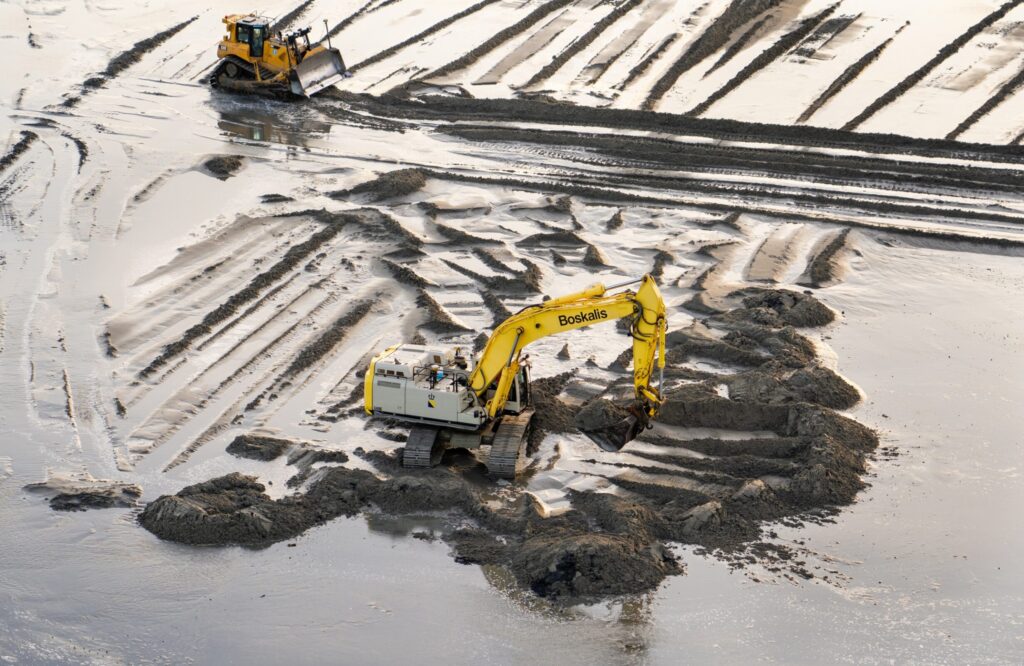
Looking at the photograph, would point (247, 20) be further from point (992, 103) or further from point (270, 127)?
point (992, 103)

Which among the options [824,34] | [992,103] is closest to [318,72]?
[824,34]

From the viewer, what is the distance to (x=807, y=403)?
1677cm

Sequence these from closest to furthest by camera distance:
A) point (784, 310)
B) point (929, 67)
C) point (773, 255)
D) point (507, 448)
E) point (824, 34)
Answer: point (507, 448) < point (784, 310) < point (773, 255) < point (929, 67) < point (824, 34)

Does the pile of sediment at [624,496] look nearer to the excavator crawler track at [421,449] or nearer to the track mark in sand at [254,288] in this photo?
the excavator crawler track at [421,449]

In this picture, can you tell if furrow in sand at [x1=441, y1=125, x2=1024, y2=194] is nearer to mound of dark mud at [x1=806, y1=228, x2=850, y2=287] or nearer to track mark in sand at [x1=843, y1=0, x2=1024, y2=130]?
track mark in sand at [x1=843, y1=0, x2=1024, y2=130]

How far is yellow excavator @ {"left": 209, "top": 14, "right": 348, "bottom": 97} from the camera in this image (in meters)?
29.1

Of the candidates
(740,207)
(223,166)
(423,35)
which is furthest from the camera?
(423,35)

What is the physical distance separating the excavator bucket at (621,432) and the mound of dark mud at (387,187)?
10347mm

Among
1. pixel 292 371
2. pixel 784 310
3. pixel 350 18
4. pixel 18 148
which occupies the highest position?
pixel 350 18

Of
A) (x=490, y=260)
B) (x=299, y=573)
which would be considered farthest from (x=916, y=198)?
Answer: (x=299, y=573)

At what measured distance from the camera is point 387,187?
2431 centimetres

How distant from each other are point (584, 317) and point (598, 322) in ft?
0.60

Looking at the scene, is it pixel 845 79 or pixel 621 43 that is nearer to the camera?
pixel 845 79

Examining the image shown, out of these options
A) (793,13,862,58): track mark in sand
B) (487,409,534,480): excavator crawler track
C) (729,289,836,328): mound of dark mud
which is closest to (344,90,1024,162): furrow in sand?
(793,13,862,58): track mark in sand
